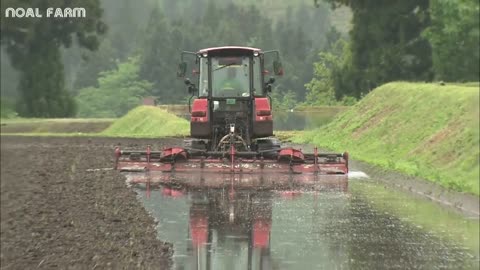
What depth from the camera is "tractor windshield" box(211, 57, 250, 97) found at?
2264cm

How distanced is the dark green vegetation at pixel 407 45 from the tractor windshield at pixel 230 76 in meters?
23.8

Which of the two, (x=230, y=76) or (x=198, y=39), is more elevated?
(x=198, y=39)

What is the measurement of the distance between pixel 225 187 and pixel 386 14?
38.5m

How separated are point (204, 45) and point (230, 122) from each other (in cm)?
8487

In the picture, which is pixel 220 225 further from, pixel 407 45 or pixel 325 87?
pixel 325 87

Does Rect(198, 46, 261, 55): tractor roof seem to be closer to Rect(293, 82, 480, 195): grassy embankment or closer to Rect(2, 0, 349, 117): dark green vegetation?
Rect(293, 82, 480, 195): grassy embankment

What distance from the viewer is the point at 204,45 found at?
351ft

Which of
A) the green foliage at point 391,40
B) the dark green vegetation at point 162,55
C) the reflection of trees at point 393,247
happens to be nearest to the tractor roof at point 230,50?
the reflection of trees at point 393,247

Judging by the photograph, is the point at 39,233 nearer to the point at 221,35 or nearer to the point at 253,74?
the point at 253,74

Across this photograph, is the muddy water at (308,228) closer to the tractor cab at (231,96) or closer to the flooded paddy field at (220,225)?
the flooded paddy field at (220,225)

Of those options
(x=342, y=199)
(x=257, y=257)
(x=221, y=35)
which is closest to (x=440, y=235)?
(x=257, y=257)

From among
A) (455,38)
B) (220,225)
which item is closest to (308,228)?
(220,225)

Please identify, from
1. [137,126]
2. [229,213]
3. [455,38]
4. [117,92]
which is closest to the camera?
[229,213]

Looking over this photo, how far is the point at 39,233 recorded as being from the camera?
1001cm
